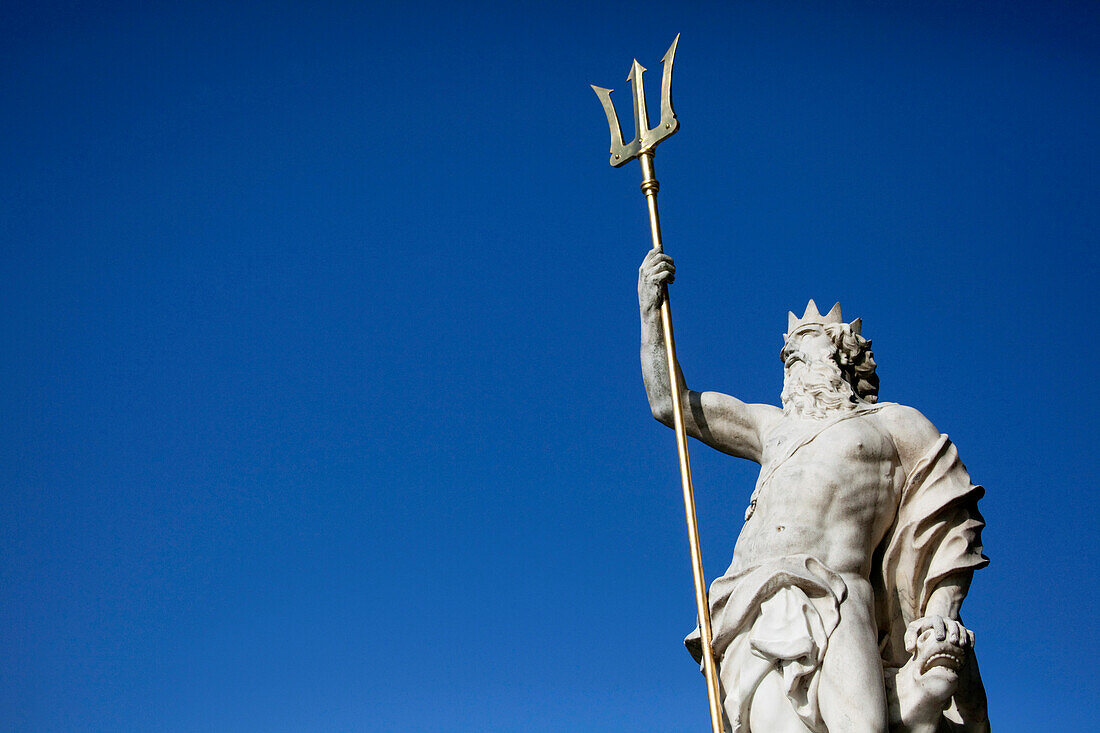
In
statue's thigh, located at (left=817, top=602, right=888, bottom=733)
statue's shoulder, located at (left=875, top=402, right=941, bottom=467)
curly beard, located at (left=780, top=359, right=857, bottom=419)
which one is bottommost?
statue's thigh, located at (left=817, top=602, right=888, bottom=733)

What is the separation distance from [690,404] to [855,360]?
3.58 ft

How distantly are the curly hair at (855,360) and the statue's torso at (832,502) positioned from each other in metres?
0.55

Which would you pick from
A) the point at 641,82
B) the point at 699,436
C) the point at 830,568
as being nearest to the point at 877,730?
the point at 830,568

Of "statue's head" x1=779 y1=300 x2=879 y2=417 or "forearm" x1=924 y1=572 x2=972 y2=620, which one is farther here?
"statue's head" x1=779 y1=300 x2=879 y2=417

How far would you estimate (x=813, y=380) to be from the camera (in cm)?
838

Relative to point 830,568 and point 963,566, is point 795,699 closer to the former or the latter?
point 830,568

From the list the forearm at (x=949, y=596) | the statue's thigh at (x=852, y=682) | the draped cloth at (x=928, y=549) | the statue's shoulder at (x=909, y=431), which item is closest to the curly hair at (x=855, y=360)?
the statue's shoulder at (x=909, y=431)

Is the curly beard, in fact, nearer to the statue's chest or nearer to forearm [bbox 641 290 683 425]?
the statue's chest

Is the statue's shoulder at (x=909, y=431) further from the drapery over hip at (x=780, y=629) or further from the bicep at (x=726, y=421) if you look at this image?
the drapery over hip at (x=780, y=629)

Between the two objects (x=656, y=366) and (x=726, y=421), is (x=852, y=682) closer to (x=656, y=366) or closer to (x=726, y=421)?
(x=726, y=421)

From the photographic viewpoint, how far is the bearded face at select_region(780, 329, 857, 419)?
8250 millimetres

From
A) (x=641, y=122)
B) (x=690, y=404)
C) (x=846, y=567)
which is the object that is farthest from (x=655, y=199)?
(x=846, y=567)

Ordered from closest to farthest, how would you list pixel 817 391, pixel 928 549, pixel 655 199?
pixel 928 549 → pixel 817 391 → pixel 655 199

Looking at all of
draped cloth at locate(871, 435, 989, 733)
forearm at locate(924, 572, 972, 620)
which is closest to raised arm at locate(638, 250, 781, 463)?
draped cloth at locate(871, 435, 989, 733)
